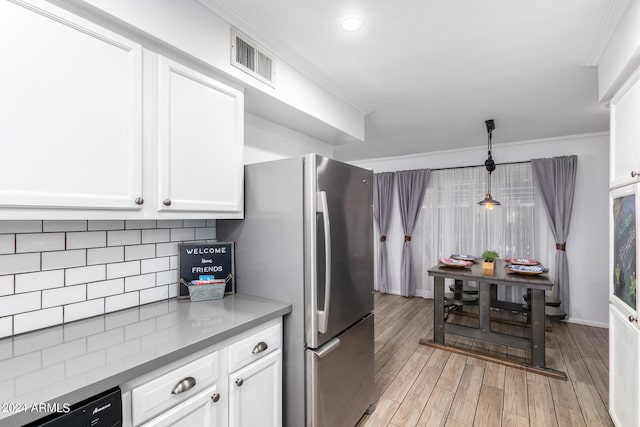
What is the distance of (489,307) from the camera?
326 cm

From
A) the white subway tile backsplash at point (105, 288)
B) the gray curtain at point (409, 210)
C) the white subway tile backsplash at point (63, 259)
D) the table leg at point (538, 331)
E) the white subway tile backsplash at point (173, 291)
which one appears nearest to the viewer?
the white subway tile backsplash at point (63, 259)

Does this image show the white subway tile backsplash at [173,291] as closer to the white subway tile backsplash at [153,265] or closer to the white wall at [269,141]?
the white subway tile backsplash at [153,265]

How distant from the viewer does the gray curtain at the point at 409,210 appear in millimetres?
5227

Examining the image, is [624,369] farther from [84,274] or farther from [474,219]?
[474,219]

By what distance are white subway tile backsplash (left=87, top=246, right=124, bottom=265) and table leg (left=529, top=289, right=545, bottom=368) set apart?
11.1 feet

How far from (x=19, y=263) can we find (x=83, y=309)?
33 cm

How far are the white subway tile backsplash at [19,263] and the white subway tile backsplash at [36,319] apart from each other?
0.19 metres

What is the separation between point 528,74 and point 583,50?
0.36m

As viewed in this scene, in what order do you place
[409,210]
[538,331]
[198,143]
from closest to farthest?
[198,143] < [538,331] < [409,210]

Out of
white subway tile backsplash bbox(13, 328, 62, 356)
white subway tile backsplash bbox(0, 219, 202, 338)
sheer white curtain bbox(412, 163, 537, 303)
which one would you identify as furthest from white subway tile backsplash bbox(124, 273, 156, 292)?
sheer white curtain bbox(412, 163, 537, 303)

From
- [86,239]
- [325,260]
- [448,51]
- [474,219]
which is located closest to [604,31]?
[448,51]

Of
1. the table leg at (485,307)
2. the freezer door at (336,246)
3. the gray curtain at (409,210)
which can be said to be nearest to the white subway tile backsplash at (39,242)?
the freezer door at (336,246)

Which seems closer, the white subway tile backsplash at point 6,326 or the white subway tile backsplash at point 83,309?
the white subway tile backsplash at point 6,326

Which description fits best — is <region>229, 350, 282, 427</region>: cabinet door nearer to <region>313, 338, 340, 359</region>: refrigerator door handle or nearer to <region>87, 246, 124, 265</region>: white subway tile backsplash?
<region>313, 338, 340, 359</region>: refrigerator door handle
